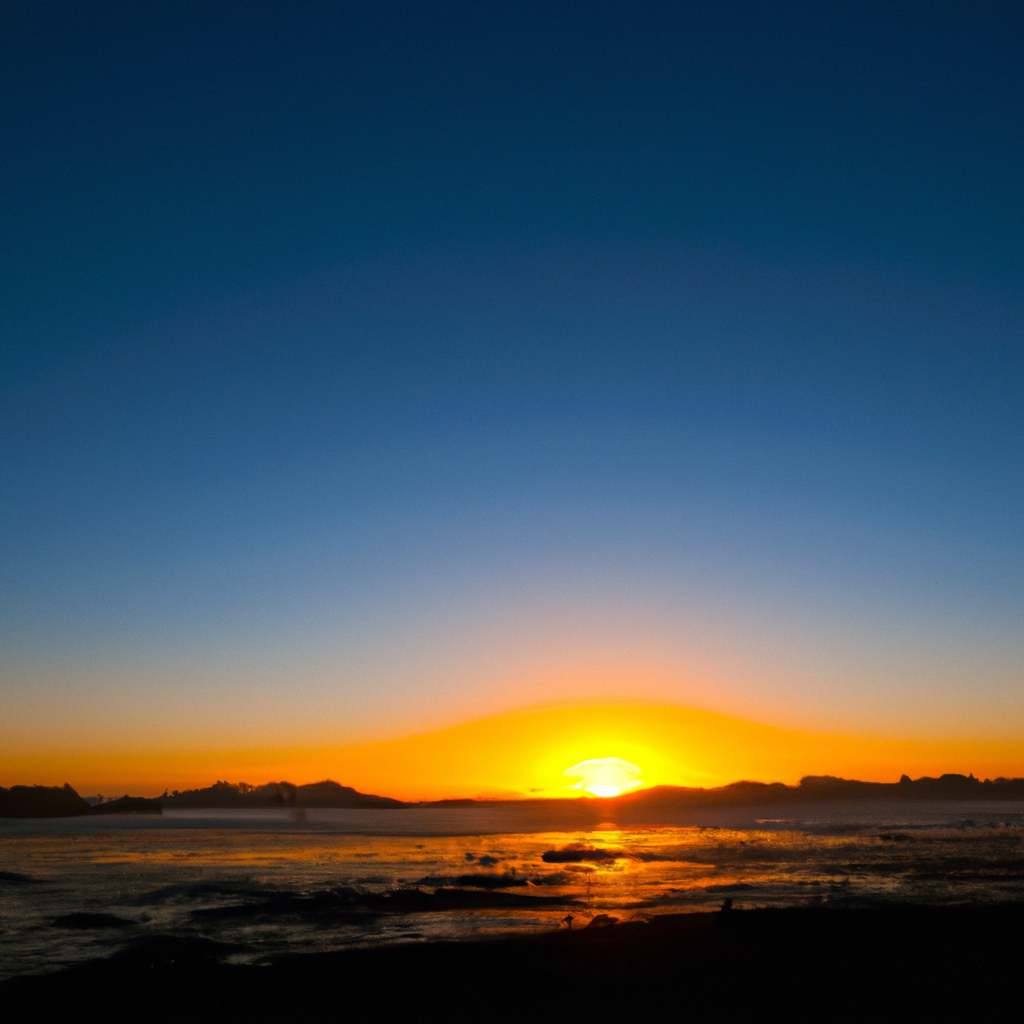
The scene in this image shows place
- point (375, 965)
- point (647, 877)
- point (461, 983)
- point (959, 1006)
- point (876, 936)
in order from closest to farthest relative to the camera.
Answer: point (959, 1006), point (461, 983), point (375, 965), point (876, 936), point (647, 877)

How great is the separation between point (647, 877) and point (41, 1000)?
3174 cm

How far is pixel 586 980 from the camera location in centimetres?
2088

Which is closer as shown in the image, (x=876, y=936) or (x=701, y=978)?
(x=701, y=978)

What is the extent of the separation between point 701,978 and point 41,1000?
15.0m

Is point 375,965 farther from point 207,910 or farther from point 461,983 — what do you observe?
point 207,910

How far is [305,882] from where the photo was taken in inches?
1646

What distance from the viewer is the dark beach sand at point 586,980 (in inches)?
733

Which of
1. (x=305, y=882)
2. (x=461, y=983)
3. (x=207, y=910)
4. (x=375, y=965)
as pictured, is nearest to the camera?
(x=461, y=983)

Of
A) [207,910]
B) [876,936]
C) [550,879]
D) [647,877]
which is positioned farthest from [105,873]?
[876,936]

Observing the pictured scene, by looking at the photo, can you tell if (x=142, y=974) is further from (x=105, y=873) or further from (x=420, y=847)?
(x=420, y=847)

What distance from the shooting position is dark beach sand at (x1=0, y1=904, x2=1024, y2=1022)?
18625mm

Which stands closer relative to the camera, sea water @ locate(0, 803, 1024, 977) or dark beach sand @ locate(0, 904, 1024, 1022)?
dark beach sand @ locate(0, 904, 1024, 1022)

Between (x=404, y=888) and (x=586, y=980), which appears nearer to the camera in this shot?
(x=586, y=980)

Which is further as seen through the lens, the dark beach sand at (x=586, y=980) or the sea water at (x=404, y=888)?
the sea water at (x=404, y=888)
